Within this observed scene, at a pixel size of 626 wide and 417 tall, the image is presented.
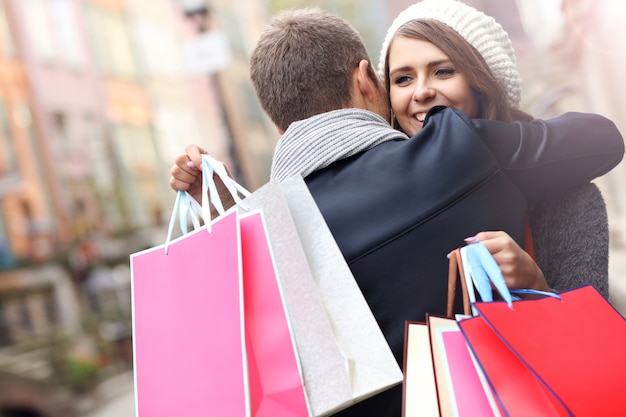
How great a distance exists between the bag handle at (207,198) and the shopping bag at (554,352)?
1.38 feet

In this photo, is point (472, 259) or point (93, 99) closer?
point (472, 259)

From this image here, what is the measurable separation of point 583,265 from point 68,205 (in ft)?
43.9

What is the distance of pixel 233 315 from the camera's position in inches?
45.9

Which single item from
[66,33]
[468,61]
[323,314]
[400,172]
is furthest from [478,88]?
[66,33]

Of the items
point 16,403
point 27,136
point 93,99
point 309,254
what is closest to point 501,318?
point 309,254

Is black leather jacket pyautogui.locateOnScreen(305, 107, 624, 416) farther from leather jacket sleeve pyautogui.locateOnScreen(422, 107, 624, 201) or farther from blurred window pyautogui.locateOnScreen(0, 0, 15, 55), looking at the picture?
blurred window pyautogui.locateOnScreen(0, 0, 15, 55)

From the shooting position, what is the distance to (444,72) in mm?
1567

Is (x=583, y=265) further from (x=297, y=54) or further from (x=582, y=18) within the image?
(x=582, y=18)

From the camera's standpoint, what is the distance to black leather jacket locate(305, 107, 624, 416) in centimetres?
125

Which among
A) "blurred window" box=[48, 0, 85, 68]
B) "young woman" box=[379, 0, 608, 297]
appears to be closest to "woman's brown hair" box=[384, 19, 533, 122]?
"young woman" box=[379, 0, 608, 297]

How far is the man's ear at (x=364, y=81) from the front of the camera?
4.62ft

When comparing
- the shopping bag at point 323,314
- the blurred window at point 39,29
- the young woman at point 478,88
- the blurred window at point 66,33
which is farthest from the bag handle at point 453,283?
the blurred window at point 66,33

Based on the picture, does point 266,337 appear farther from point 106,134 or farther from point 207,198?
point 106,134

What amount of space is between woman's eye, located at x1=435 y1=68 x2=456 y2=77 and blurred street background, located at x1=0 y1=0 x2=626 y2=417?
4.10m
